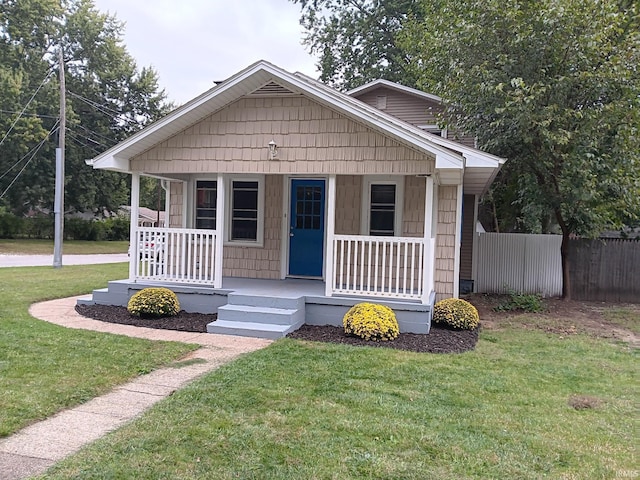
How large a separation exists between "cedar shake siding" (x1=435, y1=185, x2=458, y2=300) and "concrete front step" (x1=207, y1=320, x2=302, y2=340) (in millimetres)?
2866

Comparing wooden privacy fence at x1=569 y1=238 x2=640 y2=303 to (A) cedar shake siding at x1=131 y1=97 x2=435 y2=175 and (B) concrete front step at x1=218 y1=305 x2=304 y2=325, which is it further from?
(B) concrete front step at x1=218 y1=305 x2=304 y2=325

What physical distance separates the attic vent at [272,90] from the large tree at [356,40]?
1456 centimetres

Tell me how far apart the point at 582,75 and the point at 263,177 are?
598 centimetres

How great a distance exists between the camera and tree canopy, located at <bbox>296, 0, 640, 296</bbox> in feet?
28.9

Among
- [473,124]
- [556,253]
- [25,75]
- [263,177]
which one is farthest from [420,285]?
[25,75]

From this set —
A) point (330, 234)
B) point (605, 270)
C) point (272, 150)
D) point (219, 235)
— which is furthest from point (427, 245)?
point (605, 270)

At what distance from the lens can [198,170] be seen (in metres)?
8.28

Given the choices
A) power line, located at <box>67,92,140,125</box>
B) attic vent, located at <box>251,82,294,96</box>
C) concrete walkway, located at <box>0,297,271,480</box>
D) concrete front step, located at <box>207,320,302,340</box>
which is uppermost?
power line, located at <box>67,92,140,125</box>

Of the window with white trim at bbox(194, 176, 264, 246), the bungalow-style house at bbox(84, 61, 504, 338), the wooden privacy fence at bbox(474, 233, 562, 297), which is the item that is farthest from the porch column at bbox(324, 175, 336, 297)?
the wooden privacy fence at bbox(474, 233, 562, 297)

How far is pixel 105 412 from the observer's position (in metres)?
4.02

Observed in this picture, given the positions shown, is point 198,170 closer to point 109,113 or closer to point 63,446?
point 63,446

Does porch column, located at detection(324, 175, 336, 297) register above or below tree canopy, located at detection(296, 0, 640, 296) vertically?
below

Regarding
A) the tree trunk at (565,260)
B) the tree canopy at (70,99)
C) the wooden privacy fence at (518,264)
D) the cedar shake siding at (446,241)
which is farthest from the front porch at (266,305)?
the tree canopy at (70,99)

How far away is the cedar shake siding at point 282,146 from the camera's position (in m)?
7.60
